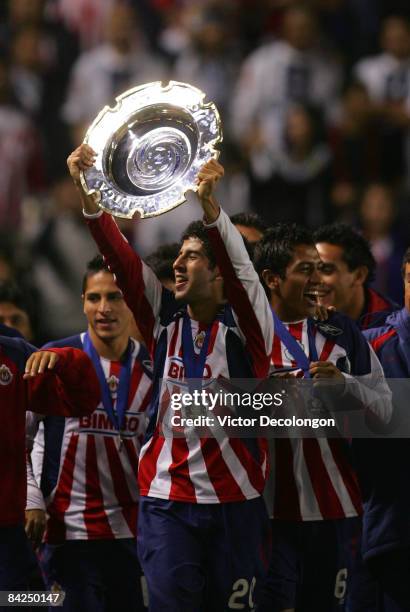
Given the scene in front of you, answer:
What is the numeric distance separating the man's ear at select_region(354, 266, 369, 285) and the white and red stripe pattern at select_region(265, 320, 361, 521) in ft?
3.76

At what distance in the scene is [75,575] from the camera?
17.5 ft

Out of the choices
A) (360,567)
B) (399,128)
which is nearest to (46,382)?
(360,567)

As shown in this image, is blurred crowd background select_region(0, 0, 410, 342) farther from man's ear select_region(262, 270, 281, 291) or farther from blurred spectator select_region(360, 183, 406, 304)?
man's ear select_region(262, 270, 281, 291)

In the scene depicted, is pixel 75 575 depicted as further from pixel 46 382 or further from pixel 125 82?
pixel 125 82

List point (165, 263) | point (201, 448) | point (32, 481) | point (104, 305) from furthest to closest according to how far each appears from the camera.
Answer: point (165, 263), point (104, 305), point (32, 481), point (201, 448)

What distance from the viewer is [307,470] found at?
5051 mm

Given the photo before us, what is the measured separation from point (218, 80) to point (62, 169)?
65.7 inches

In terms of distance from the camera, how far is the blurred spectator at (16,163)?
1083 cm

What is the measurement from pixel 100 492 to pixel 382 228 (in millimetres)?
4795

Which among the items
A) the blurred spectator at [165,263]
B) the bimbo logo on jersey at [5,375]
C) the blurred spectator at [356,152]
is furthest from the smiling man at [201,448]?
the blurred spectator at [356,152]

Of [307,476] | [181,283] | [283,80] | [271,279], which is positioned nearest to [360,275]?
[271,279]

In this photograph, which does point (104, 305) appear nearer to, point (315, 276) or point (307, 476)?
point (315, 276)

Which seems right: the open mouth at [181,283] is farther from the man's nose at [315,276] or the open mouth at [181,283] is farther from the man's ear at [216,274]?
the man's nose at [315,276]

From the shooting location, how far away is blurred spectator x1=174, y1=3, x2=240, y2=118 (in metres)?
11.1
